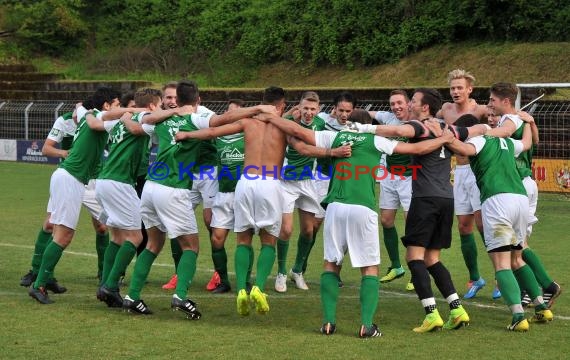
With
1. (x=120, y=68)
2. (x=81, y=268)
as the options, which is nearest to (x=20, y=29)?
(x=120, y=68)

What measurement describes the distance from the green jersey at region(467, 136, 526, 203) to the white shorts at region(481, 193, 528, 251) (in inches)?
2.6

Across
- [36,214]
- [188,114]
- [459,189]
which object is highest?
[188,114]

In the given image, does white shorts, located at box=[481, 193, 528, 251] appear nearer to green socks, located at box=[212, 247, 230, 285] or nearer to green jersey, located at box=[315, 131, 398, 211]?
green jersey, located at box=[315, 131, 398, 211]

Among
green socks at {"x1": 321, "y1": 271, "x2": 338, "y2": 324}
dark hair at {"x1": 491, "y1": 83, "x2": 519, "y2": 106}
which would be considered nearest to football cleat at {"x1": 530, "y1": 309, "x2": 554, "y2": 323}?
green socks at {"x1": 321, "y1": 271, "x2": 338, "y2": 324}

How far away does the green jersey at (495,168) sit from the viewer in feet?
27.8

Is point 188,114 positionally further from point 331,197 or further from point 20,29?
point 20,29

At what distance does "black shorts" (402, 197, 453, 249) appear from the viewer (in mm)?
→ 8453

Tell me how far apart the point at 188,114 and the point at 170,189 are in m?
0.73

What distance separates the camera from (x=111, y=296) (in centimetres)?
923

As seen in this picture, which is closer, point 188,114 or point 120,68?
point 188,114

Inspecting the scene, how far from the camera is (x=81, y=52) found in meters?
40.0

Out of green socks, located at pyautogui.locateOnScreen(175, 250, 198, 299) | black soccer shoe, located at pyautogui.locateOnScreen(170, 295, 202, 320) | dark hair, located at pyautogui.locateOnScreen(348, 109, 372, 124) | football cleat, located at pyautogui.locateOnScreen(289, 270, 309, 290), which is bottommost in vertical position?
football cleat, located at pyautogui.locateOnScreen(289, 270, 309, 290)

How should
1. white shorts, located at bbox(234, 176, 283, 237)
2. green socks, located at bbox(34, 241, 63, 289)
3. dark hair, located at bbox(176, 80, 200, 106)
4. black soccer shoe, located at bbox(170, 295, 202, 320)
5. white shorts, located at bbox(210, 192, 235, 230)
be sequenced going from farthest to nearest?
white shorts, located at bbox(210, 192, 235, 230) < green socks, located at bbox(34, 241, 63, 289) < dark hair, located at bbox(176, 80, 200, 106) < white shorts, located at bbox(234, 176, 283, 237) < black soccer shoe, located at bbox(170, 295, 202, 320)

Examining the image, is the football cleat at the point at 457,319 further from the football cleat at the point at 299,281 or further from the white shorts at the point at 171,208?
the football cleat at the point at 299,281
